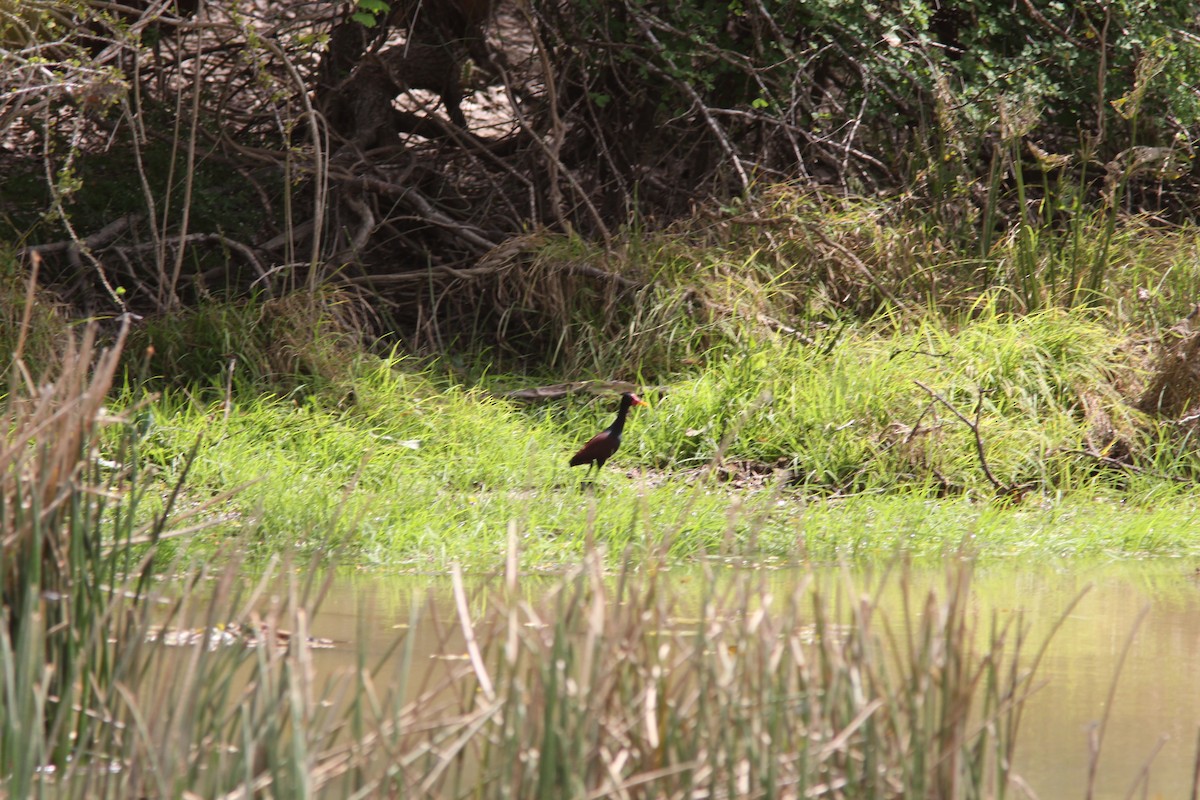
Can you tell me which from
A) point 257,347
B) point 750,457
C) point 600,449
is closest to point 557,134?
point 257,347

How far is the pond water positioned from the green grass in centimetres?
33

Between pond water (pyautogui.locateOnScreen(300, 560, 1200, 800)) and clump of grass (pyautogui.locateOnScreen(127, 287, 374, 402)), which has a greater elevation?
clump of grass (pyautogui.locateOnScreen(127, 287, 374, 402))

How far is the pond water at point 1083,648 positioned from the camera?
3.15 m

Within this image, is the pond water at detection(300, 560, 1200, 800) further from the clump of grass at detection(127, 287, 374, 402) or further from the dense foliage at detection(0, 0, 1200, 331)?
the dense foliage at detection(0, 0, 1200, 331)

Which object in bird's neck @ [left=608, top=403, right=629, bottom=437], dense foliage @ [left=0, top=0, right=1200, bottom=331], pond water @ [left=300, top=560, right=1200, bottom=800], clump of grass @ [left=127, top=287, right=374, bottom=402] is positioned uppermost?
dense foliage @ [left=0, top=0, right=1200, bottom=331]

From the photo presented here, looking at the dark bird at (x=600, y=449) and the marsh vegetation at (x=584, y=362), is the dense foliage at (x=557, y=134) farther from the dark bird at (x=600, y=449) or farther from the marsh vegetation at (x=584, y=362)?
the dark bird at (x=600, y=449)

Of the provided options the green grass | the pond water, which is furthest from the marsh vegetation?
the pond water

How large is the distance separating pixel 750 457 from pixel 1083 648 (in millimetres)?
2646

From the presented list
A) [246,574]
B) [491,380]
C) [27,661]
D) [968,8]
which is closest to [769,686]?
[27,661]

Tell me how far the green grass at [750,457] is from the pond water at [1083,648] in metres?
0.33

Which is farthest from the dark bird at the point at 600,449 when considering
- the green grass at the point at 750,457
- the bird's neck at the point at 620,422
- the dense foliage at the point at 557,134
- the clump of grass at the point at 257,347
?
the dense foliage at the point at 557,134

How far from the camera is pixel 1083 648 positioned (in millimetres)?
4195

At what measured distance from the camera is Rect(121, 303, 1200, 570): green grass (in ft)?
18.0

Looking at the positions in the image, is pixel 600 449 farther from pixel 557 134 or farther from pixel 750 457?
pixel 557 134
